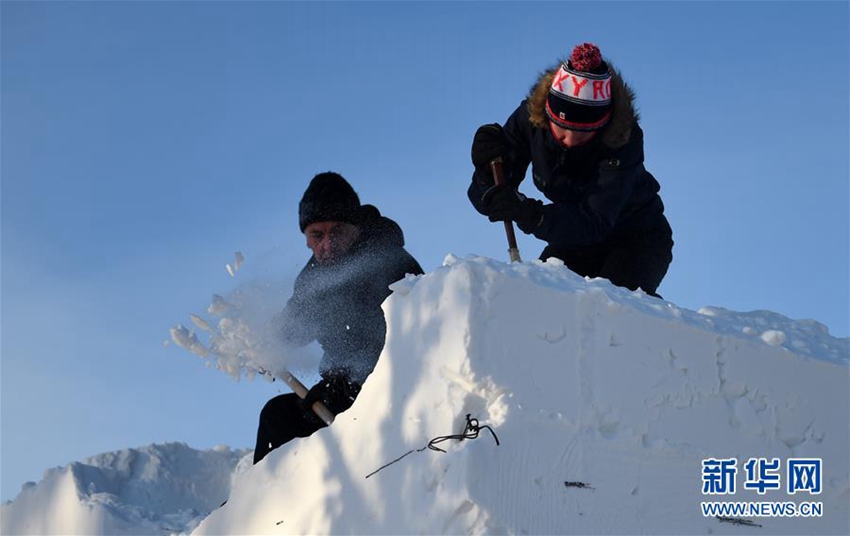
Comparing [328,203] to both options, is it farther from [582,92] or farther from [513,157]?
[582,92]

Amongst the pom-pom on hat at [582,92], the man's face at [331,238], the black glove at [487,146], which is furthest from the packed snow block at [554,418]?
the man's face at [331,238]

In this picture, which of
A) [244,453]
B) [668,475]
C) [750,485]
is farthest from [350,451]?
[244,453]

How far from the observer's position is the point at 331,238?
5.92 meters

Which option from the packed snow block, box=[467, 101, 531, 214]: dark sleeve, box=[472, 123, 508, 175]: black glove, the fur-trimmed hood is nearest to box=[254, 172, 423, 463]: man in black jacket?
box=[467, 101, 531, 214]: dark sleeve

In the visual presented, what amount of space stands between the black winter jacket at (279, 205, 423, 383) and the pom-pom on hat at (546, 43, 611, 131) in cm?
121

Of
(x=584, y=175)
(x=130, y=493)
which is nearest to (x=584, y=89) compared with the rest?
(x=584, y=175)

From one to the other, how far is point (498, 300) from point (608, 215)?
1.40 metres

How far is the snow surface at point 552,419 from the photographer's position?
3699 mm

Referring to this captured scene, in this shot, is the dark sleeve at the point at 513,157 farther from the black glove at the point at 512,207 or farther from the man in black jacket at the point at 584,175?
the black glove at the point at 512,207

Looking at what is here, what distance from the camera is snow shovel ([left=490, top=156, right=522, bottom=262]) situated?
544cm

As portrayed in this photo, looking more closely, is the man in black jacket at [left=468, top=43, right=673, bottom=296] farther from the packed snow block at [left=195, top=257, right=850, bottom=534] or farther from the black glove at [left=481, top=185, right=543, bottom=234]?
the packed snow block at [left=195, top=257, right=850, bottom=534]

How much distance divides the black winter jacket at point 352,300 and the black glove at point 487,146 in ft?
2.10

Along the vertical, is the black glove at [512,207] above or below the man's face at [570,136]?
below

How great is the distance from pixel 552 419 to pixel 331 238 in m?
2.43
